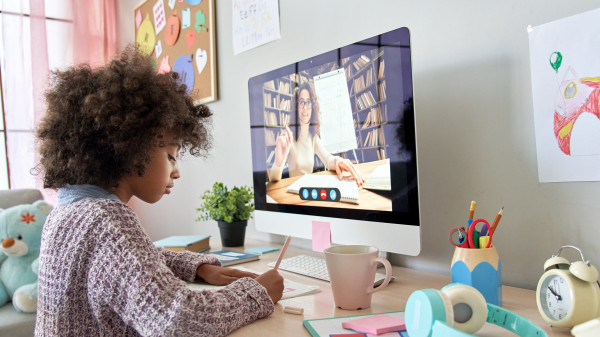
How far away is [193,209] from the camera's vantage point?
202 cm

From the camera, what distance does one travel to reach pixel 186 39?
1977 mm

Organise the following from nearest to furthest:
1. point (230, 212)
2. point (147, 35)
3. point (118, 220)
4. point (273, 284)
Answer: point (118, 220)
point (273, 284)
point (230, 212)
point (147, 35)

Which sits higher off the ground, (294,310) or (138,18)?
(138,18)

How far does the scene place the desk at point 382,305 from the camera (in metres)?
0.64

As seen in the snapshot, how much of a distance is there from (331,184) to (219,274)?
33cm

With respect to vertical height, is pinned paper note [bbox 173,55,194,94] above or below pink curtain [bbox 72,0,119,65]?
below

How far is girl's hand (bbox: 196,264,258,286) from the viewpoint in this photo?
0.91 m

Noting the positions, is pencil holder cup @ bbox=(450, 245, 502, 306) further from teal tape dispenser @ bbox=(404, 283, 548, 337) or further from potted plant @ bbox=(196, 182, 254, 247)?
potted plant @ bbox=(196, 182, 254, 247)

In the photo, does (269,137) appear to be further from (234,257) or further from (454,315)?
(454,315)

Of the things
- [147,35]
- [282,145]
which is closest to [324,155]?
[282,145]

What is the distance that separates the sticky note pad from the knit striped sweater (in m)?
0.15

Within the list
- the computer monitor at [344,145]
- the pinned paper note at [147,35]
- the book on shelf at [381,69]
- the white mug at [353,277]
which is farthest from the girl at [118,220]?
the pinned paper note at [147,35]

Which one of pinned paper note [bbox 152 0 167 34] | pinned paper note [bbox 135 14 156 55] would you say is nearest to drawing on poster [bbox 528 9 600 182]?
pinned paper note [bbox 152 0 167 34]

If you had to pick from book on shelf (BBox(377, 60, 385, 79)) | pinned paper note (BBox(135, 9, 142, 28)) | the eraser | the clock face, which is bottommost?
the eraser
